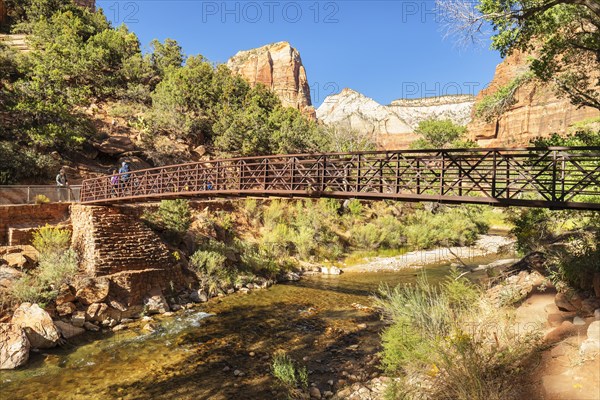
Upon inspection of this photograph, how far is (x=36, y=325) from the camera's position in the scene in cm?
1002

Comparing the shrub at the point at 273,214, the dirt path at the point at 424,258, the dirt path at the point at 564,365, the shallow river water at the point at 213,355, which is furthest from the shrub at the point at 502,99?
the shrub at the point at 273,214

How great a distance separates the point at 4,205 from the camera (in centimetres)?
1348

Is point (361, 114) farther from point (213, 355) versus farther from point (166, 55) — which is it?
point (213, 355)

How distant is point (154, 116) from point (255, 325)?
25.5 m

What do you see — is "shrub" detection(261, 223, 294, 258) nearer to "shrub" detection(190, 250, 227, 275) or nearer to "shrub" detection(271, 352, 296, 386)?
"shrub" detection(190, 250, 227, 275)

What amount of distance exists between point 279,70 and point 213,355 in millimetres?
82277

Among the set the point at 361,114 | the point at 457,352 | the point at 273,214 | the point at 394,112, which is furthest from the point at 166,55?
the point at 394,112

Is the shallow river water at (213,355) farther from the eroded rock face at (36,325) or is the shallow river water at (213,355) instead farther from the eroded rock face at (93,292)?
the eroded rock face at (93,292)

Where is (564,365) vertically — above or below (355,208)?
below

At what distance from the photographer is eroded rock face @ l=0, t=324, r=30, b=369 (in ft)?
28.8

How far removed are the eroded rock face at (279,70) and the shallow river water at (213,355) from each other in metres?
70.2

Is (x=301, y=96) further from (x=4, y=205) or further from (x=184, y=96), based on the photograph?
(x=4, y=205)

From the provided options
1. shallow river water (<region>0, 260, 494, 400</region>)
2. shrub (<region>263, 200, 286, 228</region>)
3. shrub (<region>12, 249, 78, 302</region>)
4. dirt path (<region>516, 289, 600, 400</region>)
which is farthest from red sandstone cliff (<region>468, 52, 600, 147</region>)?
shrub (<region>12, 249, 78, 302</region>)

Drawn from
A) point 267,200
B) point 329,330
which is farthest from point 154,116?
point 329,330
